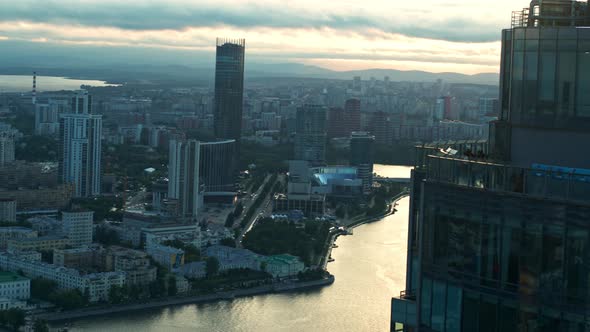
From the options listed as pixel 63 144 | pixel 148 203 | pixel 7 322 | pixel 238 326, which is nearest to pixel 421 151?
pixel 238 326

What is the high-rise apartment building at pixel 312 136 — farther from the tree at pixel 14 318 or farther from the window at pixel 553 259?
the window at pixel 553 259

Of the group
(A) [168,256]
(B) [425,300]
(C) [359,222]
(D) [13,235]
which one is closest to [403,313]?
(B) [425,300]

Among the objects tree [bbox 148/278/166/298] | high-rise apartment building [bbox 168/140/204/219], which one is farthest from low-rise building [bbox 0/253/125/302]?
high-rise apartment building [bbox 168/140/204/219]

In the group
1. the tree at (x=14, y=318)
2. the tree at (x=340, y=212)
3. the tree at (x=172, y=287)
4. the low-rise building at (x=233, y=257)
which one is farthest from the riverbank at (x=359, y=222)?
the tree at (x=14, y=318)

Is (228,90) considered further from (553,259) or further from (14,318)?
(553,259)

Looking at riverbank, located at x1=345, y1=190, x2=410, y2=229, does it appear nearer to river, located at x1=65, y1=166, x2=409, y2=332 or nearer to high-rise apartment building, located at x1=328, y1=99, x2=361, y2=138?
river, located at x1=65, y1=166, x2=409, y2=332
